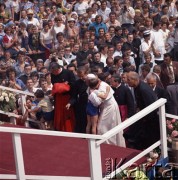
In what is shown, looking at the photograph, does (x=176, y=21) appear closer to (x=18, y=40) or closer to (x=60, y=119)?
(x=18, y=40)

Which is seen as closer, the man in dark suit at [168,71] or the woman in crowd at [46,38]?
the man in dark suit at [168,71]

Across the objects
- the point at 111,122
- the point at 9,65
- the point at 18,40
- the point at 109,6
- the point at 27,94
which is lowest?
the point at 111,122

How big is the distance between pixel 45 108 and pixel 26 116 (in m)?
0.42

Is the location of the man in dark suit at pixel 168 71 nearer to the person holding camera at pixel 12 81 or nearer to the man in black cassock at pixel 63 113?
the person holding camera at pixel 12 81

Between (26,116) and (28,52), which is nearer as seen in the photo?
(26,116)

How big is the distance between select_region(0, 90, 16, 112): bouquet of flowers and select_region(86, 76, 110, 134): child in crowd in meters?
1.87

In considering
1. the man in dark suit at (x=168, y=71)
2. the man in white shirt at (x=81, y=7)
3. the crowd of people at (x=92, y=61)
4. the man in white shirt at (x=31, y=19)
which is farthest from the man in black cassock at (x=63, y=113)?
the man in white shirt at (x=81, y=7)

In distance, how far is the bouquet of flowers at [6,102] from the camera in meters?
12.0

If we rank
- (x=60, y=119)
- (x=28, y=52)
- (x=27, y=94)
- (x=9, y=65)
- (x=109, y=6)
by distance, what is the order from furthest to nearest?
(x=109, y=6), (x=28, y=52), (x=9, y=65), (x=27, y=94), (x=60, y=119)

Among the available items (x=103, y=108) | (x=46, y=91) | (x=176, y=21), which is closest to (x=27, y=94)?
(x=46, y=91)

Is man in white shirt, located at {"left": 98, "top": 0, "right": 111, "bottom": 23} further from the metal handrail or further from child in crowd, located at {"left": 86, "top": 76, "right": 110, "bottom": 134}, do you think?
the metal handrail

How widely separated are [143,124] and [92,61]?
602 centimetres

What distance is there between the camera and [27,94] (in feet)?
40.7

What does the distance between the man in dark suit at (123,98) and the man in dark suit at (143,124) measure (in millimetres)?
489
